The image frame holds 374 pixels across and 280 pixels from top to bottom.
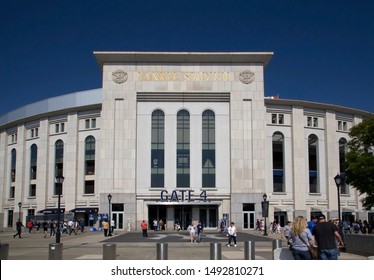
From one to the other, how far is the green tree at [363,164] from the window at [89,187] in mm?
37964

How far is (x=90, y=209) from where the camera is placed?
66.5 meters

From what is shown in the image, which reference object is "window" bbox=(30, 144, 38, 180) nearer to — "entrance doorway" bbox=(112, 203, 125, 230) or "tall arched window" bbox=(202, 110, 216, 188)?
"entrance doorway" bbox=(112, 203, 125, 230)

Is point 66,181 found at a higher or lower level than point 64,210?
higher

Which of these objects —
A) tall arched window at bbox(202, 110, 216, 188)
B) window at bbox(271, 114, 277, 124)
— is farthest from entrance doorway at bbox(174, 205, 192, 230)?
window at bbox(271, 114, 277, 124)

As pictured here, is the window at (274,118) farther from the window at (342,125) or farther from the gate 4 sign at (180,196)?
the gate 4 sign at (180,196)

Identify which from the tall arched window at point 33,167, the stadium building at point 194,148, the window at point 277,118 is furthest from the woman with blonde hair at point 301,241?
the tall arched window at point 33,167

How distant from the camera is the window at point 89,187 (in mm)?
69150

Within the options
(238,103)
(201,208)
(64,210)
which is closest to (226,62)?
(238,103)

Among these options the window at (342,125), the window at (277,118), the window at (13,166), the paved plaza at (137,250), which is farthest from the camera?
the window at (13,166)

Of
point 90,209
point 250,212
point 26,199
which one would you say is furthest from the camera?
point 26,199

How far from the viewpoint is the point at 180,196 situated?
2447 inches

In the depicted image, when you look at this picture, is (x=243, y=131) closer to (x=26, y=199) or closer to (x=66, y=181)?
(x=66, y=181)

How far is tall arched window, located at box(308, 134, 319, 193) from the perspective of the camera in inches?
2702

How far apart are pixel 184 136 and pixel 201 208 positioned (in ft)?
32.3
